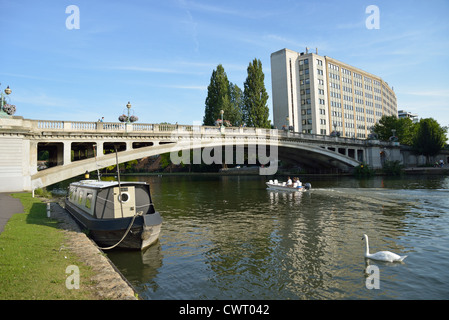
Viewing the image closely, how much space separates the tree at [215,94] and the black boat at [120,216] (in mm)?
58723

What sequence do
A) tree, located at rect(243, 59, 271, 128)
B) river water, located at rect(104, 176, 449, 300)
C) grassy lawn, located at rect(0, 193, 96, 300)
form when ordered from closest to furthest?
grassy lawn, located at rect(0, 193, 96, 300)
river water, located at rect(104, 176, 449, 300)
tree, located at rect(243, 59, 271, 128)

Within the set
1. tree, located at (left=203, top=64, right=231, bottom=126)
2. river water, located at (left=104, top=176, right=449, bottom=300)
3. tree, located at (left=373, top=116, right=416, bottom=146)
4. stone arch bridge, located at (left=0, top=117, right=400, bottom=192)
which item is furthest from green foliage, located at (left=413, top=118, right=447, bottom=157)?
river water, located at (left=104, top=176, right=449, bottom=300)

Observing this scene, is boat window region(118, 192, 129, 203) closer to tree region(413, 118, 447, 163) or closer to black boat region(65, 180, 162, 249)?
black boat region(65, 180, 162, 249)

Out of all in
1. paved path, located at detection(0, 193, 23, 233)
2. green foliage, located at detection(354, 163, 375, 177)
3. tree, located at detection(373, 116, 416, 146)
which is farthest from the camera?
tree, located at detection(373, 116, 416, 146)

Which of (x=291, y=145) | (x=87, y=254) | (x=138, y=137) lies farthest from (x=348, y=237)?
(x=291, y=145)

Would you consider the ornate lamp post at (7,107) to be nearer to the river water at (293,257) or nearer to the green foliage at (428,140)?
the river water at (293,257)

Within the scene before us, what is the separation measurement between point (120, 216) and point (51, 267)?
5440 millimetres

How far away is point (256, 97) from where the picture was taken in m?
68.2

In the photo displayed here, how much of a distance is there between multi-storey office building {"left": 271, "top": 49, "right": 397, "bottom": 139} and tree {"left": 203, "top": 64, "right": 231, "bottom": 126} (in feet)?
81.0

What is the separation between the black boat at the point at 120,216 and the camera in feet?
40.1

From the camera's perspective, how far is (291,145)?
169 ft

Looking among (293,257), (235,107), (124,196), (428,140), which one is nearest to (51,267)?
(124,196)

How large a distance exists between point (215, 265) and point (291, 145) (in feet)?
141

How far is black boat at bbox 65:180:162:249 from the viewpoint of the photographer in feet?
40.1
